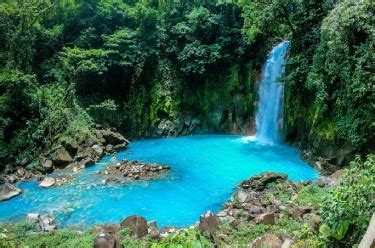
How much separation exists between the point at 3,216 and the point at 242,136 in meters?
13.6

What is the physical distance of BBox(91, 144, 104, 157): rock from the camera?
1788 cm

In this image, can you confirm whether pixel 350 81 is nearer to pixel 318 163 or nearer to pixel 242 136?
pixel 318 163

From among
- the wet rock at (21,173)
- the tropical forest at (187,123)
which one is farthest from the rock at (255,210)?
the wet rock at (21,173)

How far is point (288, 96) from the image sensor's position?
1880cm

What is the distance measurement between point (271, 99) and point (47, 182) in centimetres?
1242

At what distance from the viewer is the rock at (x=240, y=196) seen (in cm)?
1150

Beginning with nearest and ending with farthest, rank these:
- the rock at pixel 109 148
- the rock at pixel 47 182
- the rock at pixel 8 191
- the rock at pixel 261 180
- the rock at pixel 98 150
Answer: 1. the rock at pixel 261 180
2. the rock at pixel 8 191
3. the rock at pixel 47 182
4. the rock at pixel 98 150
5. the rock at pixel 109 148

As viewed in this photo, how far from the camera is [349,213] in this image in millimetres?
5203

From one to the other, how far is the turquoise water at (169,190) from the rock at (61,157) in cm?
133

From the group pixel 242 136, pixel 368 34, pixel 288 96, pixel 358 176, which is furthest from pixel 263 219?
pixel 242 136

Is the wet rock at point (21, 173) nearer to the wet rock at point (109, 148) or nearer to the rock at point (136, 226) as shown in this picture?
the wet rock at point (109, 148)

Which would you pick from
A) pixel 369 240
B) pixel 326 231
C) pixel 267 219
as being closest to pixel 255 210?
pixel 267 219

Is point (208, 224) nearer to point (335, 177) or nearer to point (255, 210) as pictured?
point (255, 210)

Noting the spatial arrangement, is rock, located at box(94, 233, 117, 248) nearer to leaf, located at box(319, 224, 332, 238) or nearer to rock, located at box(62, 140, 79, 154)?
leaf, located at box(319, 224, 332, 238)
